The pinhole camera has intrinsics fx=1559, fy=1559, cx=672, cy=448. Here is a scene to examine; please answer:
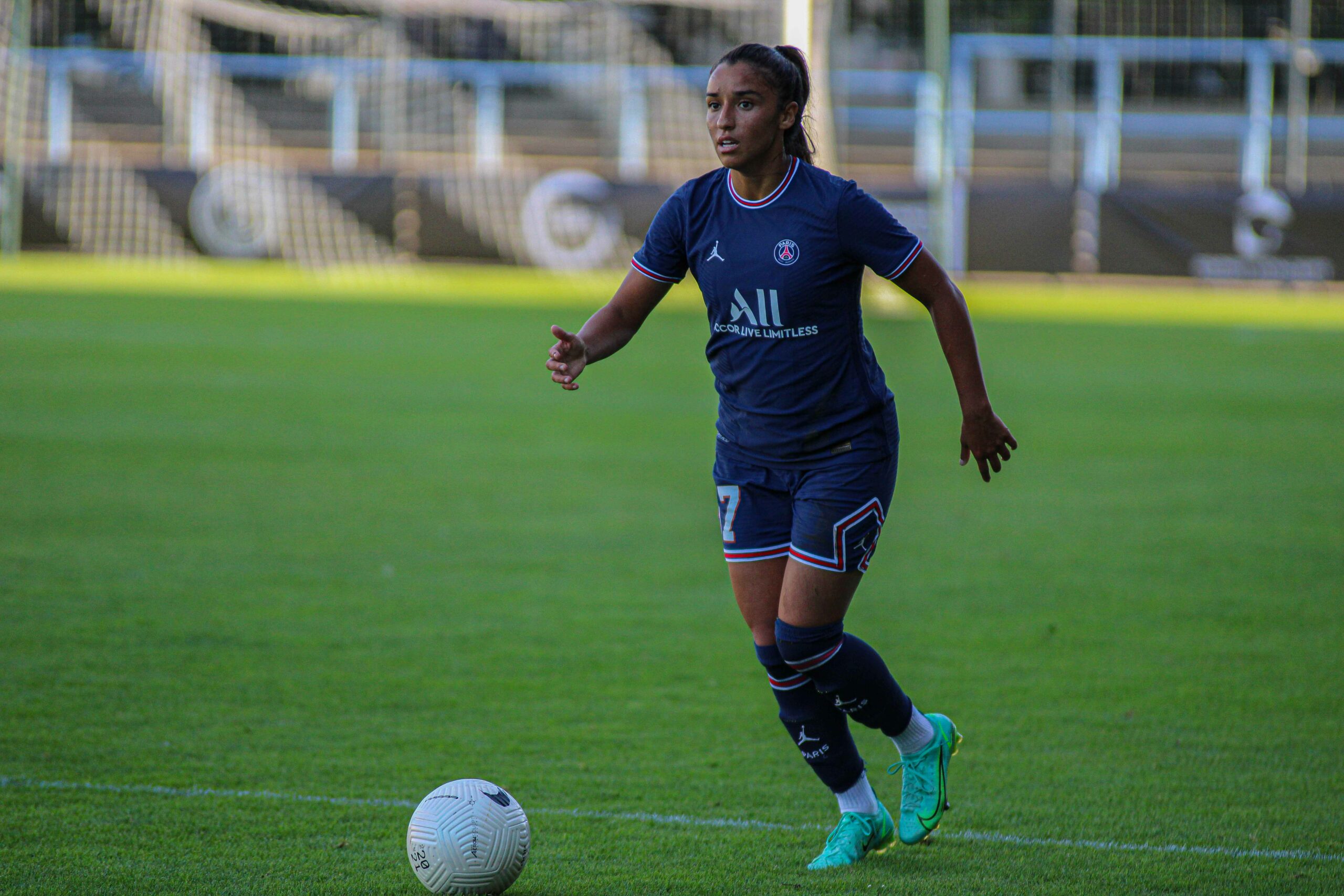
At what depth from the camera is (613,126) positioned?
35031mm

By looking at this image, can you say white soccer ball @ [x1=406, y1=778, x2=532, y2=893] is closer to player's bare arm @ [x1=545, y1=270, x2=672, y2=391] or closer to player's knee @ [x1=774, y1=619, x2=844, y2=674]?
player's knee @ [x1=774, y1=619, x2=844, y2=674]

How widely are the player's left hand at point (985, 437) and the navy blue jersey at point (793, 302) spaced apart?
264mm

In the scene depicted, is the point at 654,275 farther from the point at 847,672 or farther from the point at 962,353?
the point at 847,672

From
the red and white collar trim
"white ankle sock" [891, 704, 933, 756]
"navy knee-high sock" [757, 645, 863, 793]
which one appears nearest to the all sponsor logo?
the red and white collar trim

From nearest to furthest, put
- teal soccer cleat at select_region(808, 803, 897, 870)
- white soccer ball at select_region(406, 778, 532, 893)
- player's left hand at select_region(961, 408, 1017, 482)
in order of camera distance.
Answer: white soccer ball at select_region(406, 778, 532, 893) → player's left hand at select_region(961, 408, 1017, 482) → teal soccer cleat at select_region(808, 803, 897, 870)

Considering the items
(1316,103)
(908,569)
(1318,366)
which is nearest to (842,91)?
(1316,103)

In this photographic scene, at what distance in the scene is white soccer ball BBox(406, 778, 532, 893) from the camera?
13.1 ft

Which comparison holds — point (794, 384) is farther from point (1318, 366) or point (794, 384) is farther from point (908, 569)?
point (1318, 366)

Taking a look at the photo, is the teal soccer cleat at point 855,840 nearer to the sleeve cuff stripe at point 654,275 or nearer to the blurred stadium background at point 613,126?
the sleeve cuff stripe at point 654,275

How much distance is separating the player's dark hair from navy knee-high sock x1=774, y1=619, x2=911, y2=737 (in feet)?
4.31

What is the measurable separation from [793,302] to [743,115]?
51cm

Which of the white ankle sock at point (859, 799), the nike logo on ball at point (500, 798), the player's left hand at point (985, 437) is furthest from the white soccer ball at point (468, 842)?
the player's left hand at point (985, 437)

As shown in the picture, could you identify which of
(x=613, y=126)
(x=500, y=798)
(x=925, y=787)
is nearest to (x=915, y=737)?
(x=925, y=787)

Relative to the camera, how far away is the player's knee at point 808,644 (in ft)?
13.9
